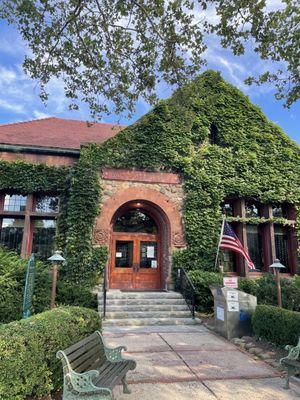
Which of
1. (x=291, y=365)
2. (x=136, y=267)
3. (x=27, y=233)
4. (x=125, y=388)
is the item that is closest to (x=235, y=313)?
(x=291, y=365)

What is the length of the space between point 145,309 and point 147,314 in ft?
0.97

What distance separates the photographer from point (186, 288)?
11836 mm

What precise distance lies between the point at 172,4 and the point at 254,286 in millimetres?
9214

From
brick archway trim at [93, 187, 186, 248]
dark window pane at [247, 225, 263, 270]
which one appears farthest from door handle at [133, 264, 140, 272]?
dark window pane at [247, 225, 263, 270]

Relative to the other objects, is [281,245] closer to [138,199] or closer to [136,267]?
[136,267]

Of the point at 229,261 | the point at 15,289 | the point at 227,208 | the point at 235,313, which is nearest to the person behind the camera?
the point at 235,313

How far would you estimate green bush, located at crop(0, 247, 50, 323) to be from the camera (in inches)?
341

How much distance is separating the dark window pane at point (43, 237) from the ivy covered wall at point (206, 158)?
1.51 m

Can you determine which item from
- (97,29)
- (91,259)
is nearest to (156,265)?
(91,259)

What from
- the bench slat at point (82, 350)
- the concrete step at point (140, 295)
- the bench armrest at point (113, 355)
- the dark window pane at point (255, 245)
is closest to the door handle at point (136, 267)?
the concrete step at point (140, 295)

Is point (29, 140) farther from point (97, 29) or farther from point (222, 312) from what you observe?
point (222, 312)

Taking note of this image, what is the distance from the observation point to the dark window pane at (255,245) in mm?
14422

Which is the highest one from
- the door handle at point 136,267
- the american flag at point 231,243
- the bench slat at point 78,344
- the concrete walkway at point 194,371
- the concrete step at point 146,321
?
→ the american flag at point 231,243

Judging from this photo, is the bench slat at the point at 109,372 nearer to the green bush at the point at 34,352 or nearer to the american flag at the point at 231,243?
the green bush at the point at 34,352
